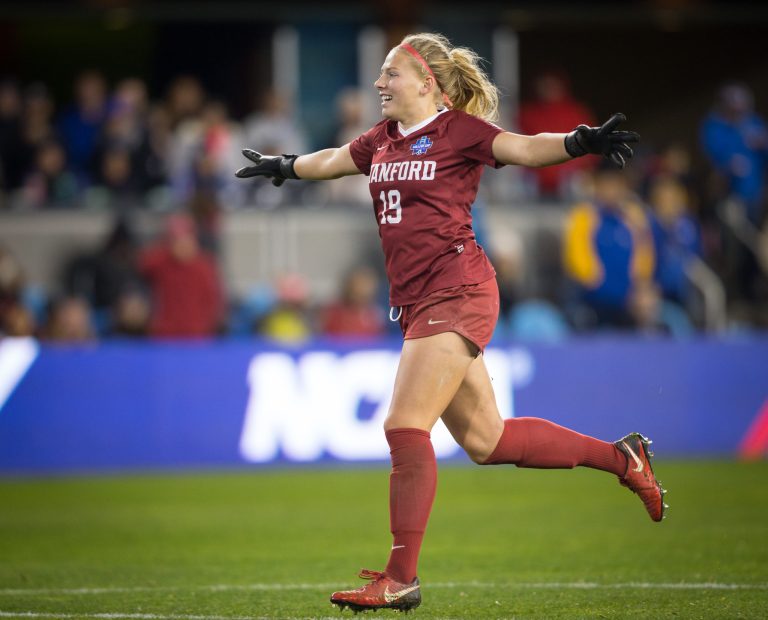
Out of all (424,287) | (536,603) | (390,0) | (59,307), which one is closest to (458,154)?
(424,287)

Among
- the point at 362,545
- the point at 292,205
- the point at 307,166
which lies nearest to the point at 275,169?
the point at 307,166

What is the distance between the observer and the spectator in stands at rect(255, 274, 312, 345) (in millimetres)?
14289

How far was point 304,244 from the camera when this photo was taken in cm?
1548

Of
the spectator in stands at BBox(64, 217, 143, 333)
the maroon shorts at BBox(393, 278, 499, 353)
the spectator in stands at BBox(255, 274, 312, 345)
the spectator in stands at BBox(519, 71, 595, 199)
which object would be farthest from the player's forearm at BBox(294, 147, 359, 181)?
the spectator in stands at BBox(519, 71, 595, 199)

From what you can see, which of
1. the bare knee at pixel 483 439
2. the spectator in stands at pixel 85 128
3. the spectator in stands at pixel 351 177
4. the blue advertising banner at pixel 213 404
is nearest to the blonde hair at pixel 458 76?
the bare knee at pixel 483 439

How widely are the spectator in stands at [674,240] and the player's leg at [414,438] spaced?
10.1m

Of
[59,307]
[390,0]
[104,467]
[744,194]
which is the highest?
[390,0]

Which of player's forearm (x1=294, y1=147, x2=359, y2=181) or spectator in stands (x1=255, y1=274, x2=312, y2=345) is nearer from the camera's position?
player's forearm (x1=294, y1=147, x2=359, y2=181)

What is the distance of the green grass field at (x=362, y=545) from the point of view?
19.9ft

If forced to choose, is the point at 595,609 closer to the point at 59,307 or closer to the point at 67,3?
the point at 59,307

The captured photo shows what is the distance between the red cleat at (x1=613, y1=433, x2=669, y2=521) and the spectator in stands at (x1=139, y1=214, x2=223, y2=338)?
8.12 metres

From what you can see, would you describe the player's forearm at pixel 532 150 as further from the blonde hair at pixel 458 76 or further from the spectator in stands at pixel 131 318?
the spectator in stands at pixel 131 318

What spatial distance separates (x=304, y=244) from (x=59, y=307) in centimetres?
304

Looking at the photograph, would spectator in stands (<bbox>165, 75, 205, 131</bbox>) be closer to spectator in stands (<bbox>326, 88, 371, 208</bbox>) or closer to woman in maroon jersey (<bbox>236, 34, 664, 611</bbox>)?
spectator in stands (<bbox>326, 88, 371, 208</bbox>)
